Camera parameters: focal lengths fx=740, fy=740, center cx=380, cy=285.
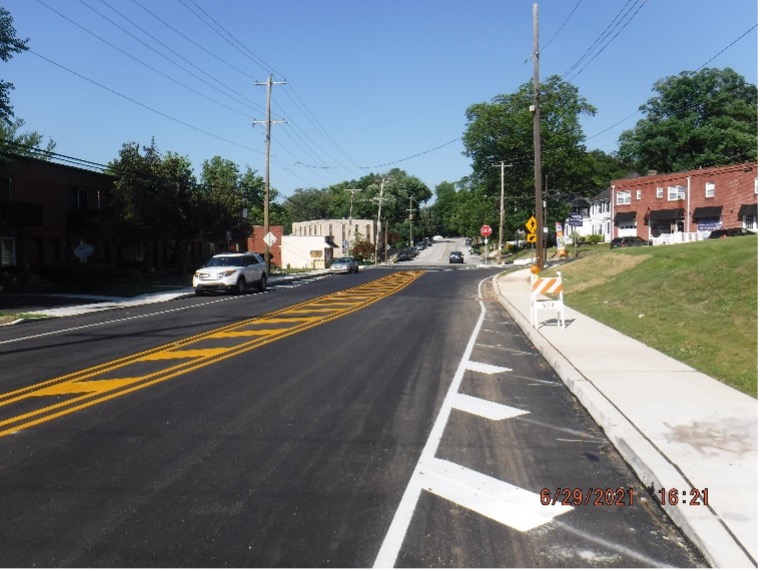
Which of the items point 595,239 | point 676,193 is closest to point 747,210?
point 676,193

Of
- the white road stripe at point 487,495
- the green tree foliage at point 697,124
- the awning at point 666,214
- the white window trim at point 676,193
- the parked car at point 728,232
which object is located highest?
the green tree foliage at point 697,124

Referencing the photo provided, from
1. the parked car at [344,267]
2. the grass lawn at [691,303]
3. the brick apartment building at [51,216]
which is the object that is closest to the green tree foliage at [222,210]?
the brick apartment building at [51,216]

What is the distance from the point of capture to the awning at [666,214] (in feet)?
213

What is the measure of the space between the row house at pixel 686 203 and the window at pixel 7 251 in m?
46.3

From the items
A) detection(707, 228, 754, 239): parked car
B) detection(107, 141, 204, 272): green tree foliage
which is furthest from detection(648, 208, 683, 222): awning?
detection(107, 141, 204, 272): green tree foliage

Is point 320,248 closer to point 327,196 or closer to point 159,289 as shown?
point 159,289

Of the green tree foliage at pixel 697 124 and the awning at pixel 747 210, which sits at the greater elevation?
the green tree foliage at pixel 697 124

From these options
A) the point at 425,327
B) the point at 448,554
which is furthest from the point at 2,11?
the point at 448,554

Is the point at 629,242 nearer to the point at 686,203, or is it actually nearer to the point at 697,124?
the point at 686,203

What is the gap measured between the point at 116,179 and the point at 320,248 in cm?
4642

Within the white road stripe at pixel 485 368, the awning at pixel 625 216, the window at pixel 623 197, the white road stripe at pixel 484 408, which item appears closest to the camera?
the white road stripe at pixel 484 408

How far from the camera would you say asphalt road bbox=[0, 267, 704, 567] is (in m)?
4.78

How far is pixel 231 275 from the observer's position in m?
31.7

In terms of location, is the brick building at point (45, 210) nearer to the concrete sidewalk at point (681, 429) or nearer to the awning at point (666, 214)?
the concrete sidewalk at point (681, 429)
